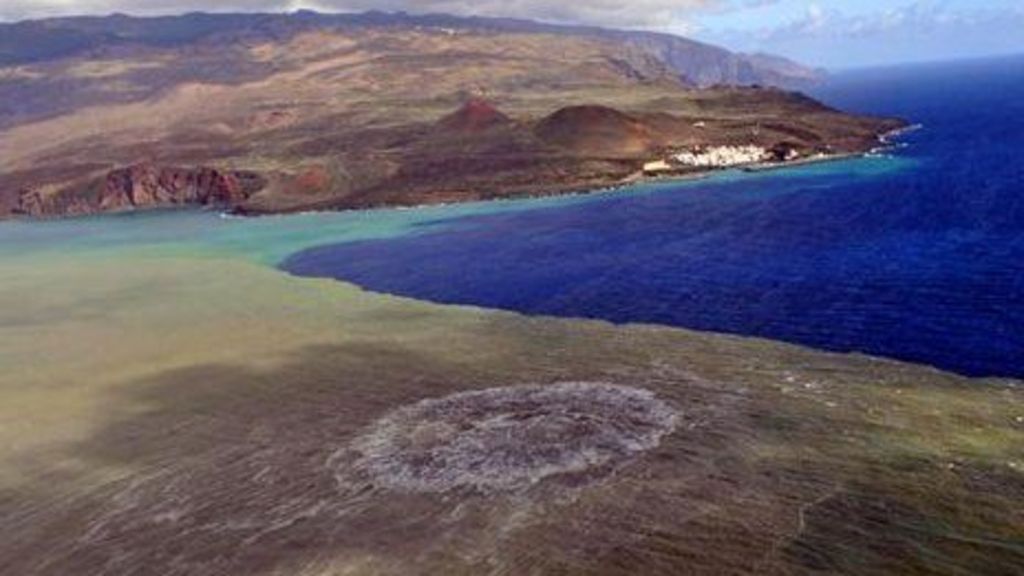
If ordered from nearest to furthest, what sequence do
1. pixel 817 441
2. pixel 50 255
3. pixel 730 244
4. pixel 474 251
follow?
pixel 817 441 → pixel 730 244 → pixel 474 251 → pixel 50 255

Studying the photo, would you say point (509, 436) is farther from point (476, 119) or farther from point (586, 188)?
point (476, 119)

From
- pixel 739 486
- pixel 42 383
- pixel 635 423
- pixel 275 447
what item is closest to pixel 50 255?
pixel 42 383

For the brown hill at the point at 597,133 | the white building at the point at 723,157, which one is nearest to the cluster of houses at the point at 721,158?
the white building at the point at 723,157

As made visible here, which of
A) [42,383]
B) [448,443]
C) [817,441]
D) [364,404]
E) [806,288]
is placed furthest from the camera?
[806,288]

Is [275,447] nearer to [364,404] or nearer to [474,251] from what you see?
[364,404]

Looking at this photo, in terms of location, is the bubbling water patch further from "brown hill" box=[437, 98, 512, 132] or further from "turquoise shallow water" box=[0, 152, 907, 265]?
"brown hill" box=[437, 98, 512, 132]

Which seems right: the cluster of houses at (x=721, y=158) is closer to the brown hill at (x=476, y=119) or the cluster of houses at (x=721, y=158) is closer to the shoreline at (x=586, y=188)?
the shoreline at (x=586, y=188)
